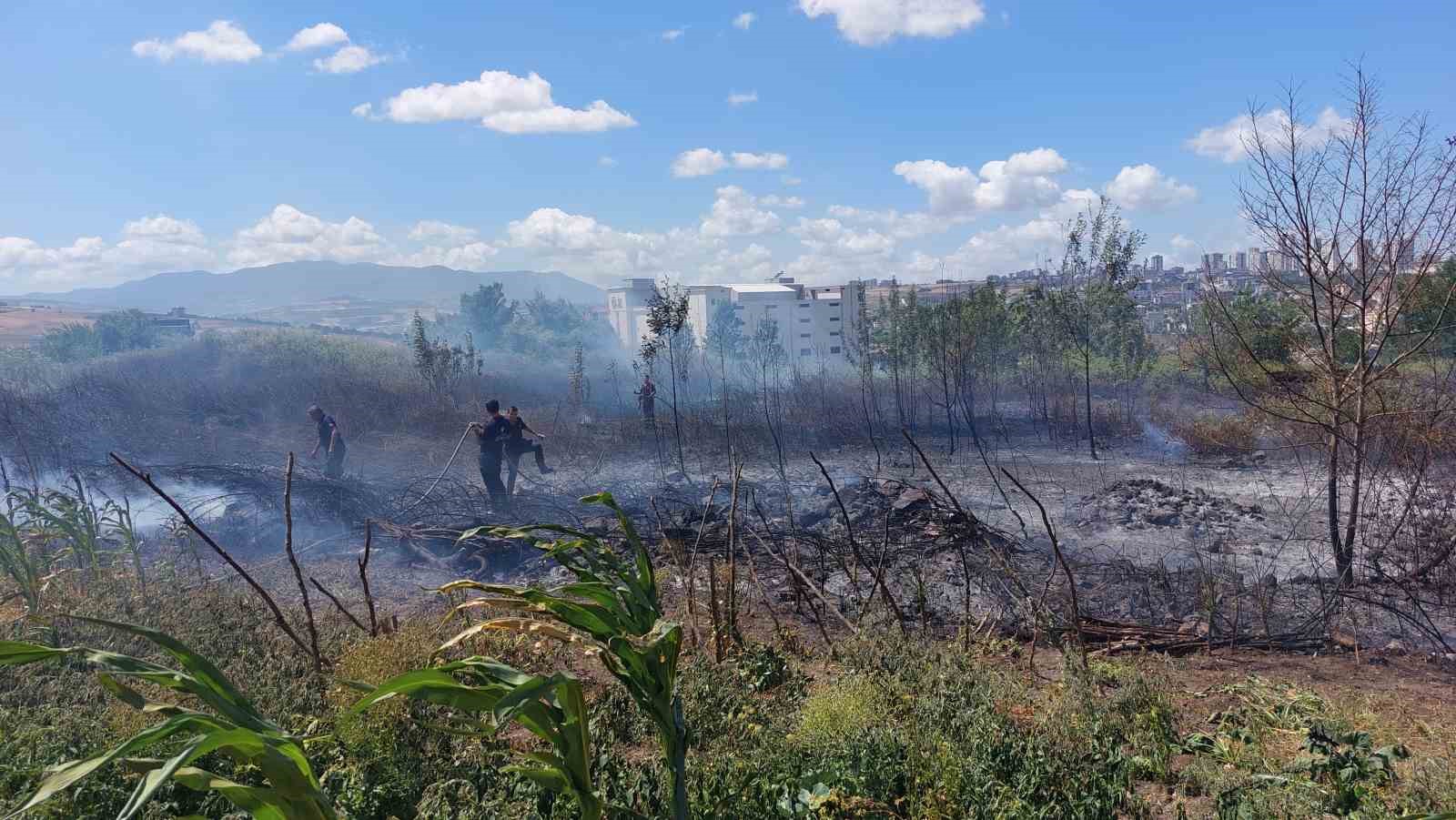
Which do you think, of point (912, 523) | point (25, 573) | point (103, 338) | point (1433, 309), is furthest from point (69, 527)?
point (103, 338)

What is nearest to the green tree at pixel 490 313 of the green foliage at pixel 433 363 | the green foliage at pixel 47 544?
the green foliage at pixel 433 363

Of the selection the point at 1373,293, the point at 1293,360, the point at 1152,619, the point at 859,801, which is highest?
the point at 1373,293

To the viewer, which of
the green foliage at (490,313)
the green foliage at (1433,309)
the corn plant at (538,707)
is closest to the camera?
the corn plant at (538,707)

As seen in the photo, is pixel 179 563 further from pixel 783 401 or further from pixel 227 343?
pixel 227 343

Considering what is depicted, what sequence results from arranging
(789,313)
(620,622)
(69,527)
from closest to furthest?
1. (620,622)
2. (69,527)
3. (789,313)

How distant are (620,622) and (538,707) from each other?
288mm

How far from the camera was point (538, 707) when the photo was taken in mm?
2041

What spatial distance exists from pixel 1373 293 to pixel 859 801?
222 inches

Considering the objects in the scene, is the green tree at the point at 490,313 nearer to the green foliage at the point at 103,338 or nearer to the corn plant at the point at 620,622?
the green foliage at the point at 103,338

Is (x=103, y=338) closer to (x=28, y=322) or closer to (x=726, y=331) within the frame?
(x=28, y=322)

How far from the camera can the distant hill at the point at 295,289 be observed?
14375cm

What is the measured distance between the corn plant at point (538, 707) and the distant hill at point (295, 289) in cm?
13110

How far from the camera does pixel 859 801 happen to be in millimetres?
2859

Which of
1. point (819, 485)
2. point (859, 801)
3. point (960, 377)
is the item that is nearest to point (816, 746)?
point (859, 801)
